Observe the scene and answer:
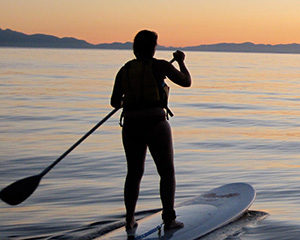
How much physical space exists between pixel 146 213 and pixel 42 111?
15.6m

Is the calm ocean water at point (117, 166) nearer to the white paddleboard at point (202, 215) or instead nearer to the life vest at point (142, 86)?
the white paddleboard at point (202, 215)

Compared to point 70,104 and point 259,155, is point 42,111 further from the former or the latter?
point 259,155

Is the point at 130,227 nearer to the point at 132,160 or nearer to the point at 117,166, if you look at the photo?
the point at 132,160

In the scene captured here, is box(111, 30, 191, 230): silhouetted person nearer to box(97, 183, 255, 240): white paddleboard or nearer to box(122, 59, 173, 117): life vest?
box(122, 59, 173, 117): life vest

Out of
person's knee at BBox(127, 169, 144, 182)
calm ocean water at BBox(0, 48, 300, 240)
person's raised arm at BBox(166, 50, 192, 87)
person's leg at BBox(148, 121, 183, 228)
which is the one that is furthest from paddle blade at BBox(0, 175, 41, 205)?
person's raised arm at BBox(166, 50, 192, 87)

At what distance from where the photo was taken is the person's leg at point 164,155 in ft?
20.7

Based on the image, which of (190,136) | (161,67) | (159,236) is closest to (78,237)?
(159,236)

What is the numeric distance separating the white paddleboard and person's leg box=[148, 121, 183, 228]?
1.00 feet

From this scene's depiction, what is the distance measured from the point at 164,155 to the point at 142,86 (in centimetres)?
72

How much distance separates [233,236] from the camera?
716 centimetres

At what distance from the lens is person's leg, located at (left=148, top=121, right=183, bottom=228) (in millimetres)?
6320

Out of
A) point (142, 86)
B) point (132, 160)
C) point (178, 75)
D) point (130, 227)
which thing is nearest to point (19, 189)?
point (130, 227)

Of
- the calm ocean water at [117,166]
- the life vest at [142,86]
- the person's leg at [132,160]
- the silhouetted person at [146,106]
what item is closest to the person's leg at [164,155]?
the silhouetted person at [146,106]

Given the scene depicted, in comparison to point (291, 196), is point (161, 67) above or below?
above
